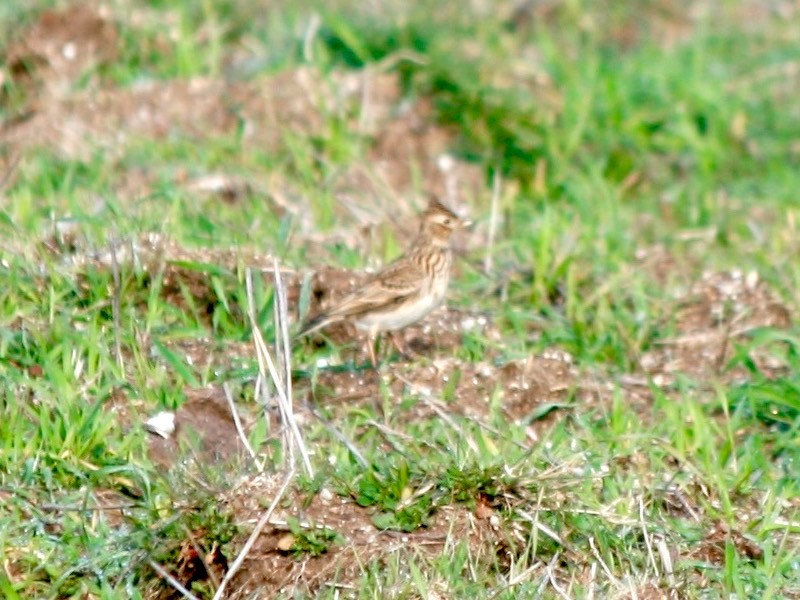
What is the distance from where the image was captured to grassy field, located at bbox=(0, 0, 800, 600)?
205 inches

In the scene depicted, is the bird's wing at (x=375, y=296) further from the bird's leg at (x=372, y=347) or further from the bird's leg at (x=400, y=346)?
the bird's leg at (x=400, y=346)

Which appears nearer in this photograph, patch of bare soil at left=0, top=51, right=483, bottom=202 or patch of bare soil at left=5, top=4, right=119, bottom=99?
patch of bare soil at left=0, top=51, right=483, bottom=202

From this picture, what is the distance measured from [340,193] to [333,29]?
168 centimetres

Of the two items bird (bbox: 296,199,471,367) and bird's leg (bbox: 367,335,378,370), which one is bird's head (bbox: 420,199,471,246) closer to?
bird (bbox: 296,199,471,367)

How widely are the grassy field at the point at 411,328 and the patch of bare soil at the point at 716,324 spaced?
0.02 m

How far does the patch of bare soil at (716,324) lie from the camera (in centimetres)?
705

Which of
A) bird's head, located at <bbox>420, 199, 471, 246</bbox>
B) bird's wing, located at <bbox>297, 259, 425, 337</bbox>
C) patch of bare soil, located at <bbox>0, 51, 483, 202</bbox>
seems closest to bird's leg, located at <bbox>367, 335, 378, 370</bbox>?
bird's wing, located at <bbox>297, 259, 425, 337</bbox>

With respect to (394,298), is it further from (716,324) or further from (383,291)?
(716,324)

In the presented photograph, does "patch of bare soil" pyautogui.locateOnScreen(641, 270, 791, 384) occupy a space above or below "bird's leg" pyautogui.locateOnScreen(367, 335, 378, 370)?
below

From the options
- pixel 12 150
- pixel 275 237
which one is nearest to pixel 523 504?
pixel 275 237

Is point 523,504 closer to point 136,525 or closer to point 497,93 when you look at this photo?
point 136,525

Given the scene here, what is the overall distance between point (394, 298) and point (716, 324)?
1.60 meters

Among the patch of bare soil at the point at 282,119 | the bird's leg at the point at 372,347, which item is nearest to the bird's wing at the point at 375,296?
the bird's leg at the point at 372,347

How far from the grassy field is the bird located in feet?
0.53
